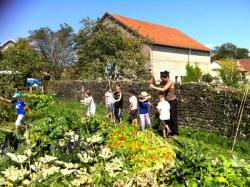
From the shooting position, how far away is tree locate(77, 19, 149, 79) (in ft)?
90.3

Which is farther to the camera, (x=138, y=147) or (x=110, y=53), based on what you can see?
(x=110, y=53)

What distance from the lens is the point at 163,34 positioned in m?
45.8

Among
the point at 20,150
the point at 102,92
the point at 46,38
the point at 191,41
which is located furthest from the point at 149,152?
the point at 191,41

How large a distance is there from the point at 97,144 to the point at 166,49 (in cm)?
3790

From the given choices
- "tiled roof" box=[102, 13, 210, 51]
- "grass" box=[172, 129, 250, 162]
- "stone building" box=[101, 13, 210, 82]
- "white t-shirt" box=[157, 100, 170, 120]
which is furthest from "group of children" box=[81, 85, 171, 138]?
"tiled roof" box=[102, 13, 210, 51]

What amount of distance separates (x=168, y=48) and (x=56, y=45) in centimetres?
1320

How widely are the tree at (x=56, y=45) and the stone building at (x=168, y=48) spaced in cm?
468

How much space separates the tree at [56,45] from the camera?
126ft

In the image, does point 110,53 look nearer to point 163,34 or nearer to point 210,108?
point 163,34

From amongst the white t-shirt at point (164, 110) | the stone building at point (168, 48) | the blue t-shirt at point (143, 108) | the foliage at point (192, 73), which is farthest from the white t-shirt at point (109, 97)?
the foliage at point (192, 73)

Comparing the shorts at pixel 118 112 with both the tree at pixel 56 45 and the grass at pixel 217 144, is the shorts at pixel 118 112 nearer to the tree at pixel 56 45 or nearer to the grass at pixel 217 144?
the grass at pixel 217 144

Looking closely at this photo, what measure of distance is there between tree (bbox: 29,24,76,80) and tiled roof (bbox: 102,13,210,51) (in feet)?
17.9

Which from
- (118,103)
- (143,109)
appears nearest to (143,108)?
(143,109)

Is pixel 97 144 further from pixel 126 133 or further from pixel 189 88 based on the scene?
Result: pixel 189 88
